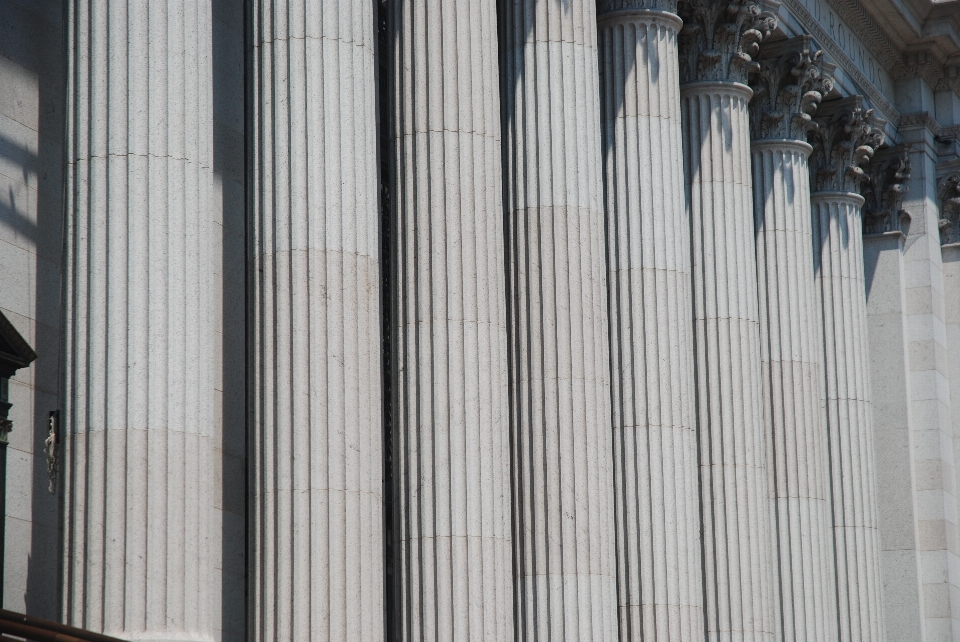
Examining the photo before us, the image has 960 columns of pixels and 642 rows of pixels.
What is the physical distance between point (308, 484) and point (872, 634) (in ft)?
81.7

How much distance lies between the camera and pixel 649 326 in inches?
1364

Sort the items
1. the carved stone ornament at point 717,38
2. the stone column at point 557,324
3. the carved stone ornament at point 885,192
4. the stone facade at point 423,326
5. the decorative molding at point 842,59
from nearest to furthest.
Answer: the stone facade at point 423,326, the stone column at point 557,324, the carved stone ornament at point 717,38, the decorative molding at point 842,59, the carved stone ornament at point 885,192

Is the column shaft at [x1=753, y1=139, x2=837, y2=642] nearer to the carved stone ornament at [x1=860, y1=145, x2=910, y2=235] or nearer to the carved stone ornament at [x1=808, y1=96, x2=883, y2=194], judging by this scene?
the carved stone ornament at [x1=808, y1=96, x2=883, y2=194]

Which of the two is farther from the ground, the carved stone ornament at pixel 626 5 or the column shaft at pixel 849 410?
the carved stone ornament at pixel 626 5

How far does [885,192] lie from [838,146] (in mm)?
4635

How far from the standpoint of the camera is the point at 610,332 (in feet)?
115

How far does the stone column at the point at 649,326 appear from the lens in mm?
33438

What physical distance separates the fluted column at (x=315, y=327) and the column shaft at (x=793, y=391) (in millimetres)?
18946

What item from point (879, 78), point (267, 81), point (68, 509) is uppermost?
point (879, 78)

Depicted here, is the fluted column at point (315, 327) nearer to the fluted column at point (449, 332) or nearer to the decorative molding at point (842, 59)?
the fluted column at point (449, 332)

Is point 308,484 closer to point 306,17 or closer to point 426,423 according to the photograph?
point 426,423

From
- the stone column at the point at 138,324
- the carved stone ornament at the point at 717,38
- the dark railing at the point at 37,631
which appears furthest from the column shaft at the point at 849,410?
the dark railing at the point at 37,631

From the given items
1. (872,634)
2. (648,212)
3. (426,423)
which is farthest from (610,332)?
(872,634)

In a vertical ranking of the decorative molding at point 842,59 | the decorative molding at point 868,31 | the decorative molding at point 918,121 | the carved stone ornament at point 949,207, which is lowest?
the carved stone ornament at point 949,207
